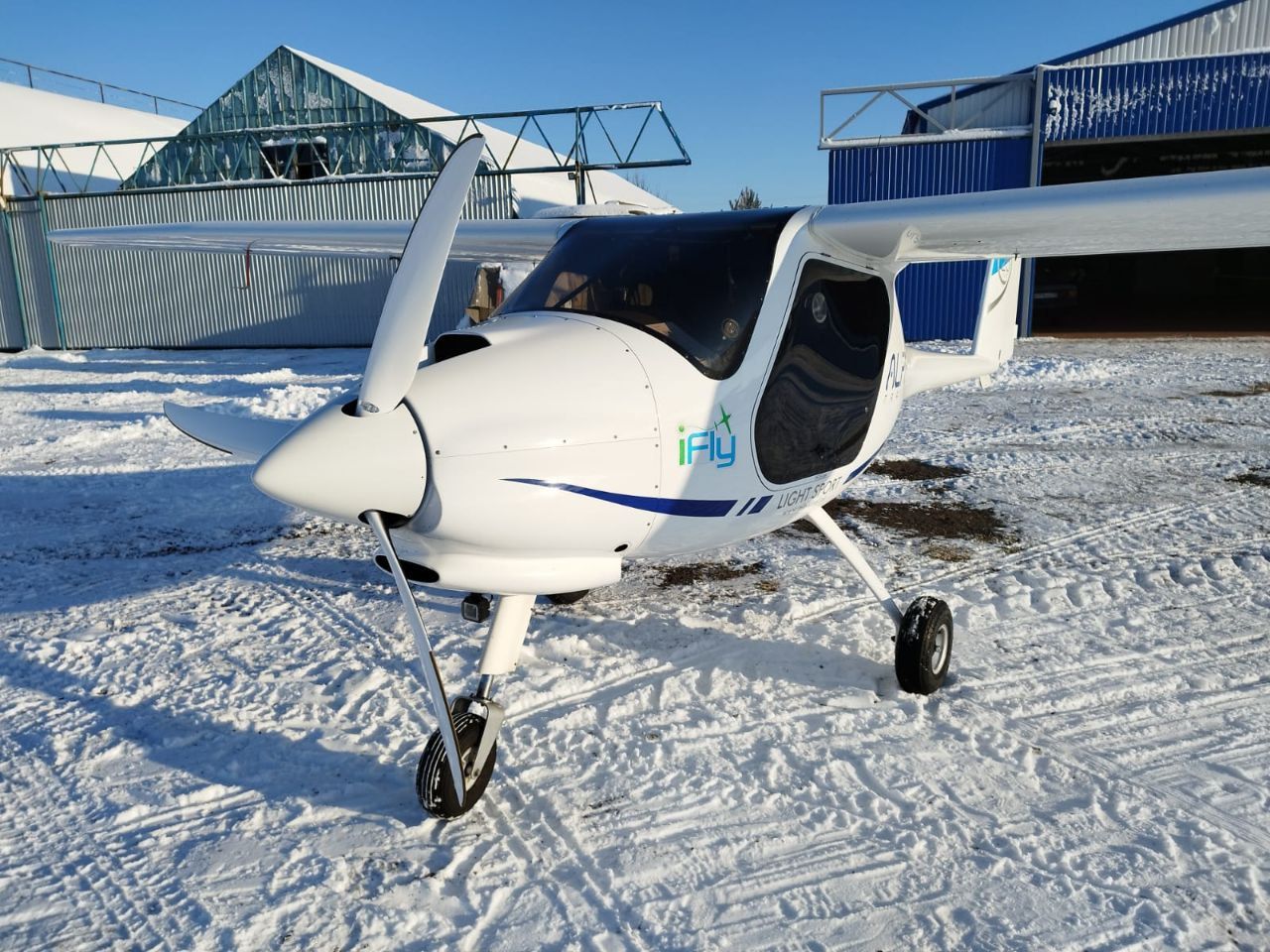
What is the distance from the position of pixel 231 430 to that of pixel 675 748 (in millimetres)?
2173

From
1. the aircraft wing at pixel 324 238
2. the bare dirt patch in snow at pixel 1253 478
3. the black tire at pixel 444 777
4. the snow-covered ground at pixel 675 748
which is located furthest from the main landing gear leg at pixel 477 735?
the bare dirt patch in snow at pixel 1253 478

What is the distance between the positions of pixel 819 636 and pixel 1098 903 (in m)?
2.03

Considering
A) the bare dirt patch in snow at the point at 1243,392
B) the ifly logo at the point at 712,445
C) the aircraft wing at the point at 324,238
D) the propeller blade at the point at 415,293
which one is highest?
the aircraft wing at the point at 324,238

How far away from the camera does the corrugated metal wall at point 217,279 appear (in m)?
20.8

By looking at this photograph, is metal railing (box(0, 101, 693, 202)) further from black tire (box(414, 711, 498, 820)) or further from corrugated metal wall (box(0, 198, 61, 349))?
black tire (box(414, 711, 498, 820))

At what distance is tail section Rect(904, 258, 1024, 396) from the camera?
5.11 m

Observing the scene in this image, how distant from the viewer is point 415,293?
2510 millimetres

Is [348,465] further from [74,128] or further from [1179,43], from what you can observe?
[74,128]

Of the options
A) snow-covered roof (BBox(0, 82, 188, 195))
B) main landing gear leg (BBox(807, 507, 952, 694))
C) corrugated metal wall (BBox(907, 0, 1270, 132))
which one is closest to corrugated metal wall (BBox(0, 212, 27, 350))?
snow-covered roof (BBox(0, 82, 188, 195))

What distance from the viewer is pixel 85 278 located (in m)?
23.2

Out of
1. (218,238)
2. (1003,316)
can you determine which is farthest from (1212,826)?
(218,238)

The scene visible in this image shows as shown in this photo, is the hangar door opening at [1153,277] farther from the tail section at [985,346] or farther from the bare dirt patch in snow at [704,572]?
the bare dirt patch in snow at [704,572]

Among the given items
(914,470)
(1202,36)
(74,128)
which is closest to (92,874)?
(914,470)

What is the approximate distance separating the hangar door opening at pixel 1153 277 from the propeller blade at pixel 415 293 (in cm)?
1882
